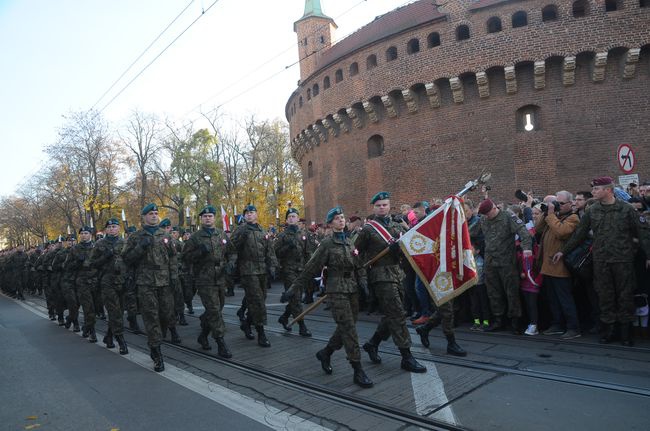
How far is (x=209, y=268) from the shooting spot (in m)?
7.52

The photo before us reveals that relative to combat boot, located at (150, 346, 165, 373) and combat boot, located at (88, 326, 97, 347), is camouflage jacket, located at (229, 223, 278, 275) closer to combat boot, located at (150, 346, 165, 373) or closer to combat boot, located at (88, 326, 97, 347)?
combat boot, located at (150, 346, 165, 373)

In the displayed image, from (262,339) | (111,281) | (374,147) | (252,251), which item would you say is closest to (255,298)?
(262,339)

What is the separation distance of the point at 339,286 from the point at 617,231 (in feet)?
13.0

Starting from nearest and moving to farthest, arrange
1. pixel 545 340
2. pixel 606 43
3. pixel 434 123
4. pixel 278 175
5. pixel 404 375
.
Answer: pixel 404 375 < pixel 545 340 < pixel 606 43 < pixel 434 123 < pixel 278 175

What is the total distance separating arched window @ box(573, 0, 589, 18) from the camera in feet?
62.3

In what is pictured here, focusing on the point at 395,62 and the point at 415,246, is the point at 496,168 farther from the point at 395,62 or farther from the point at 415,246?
the point at 415,246

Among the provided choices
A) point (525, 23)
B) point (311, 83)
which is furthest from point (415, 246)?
point (311, 83)

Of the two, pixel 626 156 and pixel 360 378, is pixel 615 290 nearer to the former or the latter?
pixel 360 378

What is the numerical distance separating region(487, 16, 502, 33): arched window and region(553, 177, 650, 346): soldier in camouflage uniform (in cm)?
1645

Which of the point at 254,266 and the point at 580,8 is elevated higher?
the point at 580,8

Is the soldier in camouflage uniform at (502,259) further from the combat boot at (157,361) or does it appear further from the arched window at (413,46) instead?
the arched window at (413,46)

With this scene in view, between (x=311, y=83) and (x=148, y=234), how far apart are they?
22.8 meters

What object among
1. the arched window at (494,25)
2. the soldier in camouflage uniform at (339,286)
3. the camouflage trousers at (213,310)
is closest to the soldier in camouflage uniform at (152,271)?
the camouflage trousers at (213,310)

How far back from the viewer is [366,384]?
203 inches
